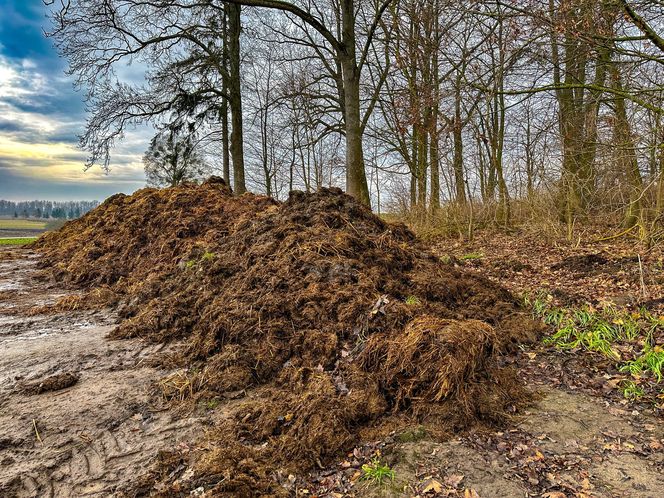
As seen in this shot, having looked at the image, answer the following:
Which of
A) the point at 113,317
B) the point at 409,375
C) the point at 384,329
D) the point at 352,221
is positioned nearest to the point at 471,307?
the point at 384,329

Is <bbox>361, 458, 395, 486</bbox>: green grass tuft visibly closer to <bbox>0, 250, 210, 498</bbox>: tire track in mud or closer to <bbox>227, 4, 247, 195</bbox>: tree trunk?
<bbox>0, 250, 210, 498</bbox>: tire track in mud

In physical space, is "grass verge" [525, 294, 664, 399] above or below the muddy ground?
above

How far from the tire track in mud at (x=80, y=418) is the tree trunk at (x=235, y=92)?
392 inches

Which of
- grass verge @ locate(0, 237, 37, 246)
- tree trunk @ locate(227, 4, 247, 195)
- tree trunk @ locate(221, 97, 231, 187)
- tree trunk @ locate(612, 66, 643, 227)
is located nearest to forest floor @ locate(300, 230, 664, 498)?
tree trunk @ locate(612, 66, 643, 227)

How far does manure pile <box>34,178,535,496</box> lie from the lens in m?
2.83

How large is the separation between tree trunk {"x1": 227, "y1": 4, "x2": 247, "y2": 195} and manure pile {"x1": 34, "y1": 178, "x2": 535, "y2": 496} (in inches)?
294

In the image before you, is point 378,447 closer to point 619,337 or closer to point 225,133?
point 619,337

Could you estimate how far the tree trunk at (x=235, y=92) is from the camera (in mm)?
14273

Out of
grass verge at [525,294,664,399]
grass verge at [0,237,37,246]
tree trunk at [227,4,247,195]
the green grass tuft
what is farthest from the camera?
grass verge at [0,237,37,246]

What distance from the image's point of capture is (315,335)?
4.05 m

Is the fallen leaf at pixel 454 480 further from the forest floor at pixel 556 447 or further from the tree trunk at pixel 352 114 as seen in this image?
the tree trunk at pixel 352 114

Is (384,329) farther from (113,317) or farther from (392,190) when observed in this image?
(392,190)

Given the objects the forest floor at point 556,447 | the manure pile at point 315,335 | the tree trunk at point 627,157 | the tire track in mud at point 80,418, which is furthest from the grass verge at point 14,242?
the tree trunk at point 627,157

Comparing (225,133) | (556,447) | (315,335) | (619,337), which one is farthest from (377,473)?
(225,133)
